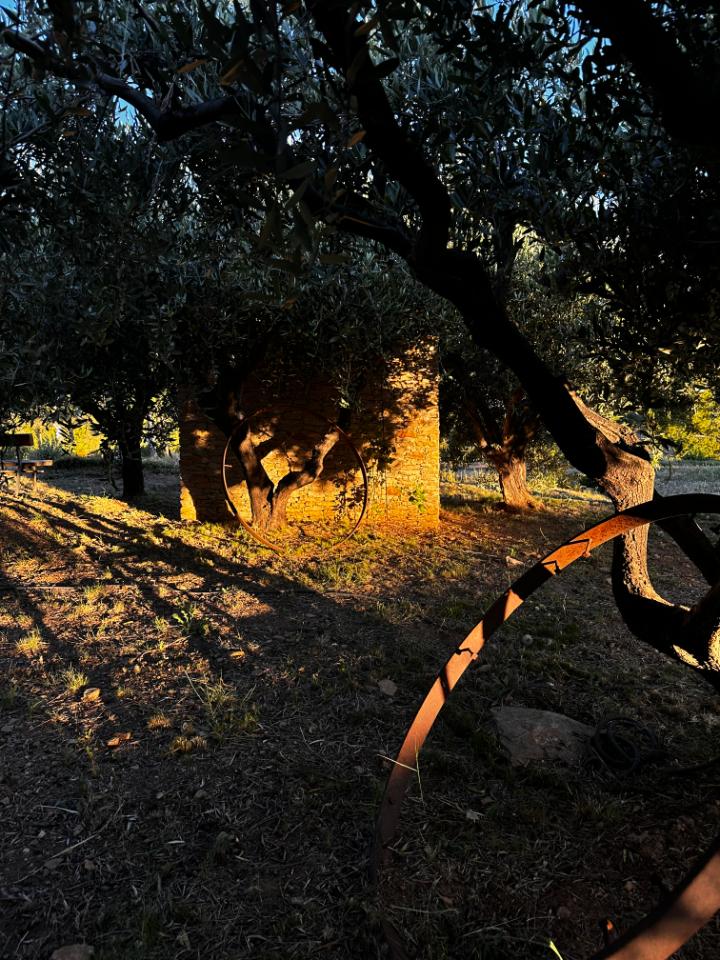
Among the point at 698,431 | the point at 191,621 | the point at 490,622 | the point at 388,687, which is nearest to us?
the point at 490,622

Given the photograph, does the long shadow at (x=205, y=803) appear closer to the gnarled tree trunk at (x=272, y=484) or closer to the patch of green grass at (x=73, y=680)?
the patch of green grass at (x=73, y=680)

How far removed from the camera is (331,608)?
6969 mm

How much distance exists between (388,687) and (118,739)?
204cm

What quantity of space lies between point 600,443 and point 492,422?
367 inches

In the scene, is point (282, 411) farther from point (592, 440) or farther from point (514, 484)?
point (592, 440)

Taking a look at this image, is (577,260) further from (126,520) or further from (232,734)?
(126,520)

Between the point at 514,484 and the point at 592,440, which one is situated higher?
the point at 592,440

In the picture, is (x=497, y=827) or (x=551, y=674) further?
(x=551, y=674)

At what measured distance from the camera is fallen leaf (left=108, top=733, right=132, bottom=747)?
410cm

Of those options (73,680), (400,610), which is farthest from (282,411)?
(73,680)

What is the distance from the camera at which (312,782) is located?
369cm

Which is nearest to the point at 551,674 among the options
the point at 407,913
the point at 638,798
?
the point at 638,798

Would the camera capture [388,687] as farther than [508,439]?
No

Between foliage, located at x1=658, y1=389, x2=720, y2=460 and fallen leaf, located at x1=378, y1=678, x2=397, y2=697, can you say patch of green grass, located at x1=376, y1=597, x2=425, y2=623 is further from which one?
foliage, located at x1=658, y1=389, x2=720, y2=460
